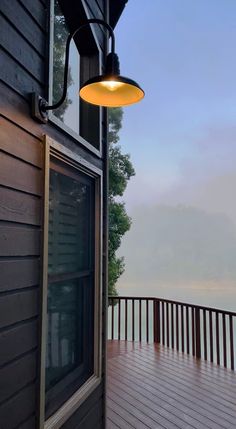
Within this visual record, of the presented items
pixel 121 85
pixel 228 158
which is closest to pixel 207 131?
pixel 228 158

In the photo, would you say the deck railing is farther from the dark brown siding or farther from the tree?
the dark brown siding

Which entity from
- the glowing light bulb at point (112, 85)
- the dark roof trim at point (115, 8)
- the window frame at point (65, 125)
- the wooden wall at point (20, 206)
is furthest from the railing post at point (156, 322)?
the glowing light bulb at point (112, 85)

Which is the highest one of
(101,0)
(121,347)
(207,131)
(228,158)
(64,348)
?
(207,131)

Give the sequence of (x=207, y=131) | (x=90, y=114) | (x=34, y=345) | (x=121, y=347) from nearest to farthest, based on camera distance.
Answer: (x=34, y=345) < (x=90, y=114) < (x=121, y=347) < (x=207, y=131)

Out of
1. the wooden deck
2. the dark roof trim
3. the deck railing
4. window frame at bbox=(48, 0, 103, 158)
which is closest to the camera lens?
window frame at bbox=(48, 0, 103, 158)

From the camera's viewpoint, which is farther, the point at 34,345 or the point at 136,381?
the point at 136,381

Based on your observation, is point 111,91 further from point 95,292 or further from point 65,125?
point 95,292

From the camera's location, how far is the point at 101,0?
9.37 feet

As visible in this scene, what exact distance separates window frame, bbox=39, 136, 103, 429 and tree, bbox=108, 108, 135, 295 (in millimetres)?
4953

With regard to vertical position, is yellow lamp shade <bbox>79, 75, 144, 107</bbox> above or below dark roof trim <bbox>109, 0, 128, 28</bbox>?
below

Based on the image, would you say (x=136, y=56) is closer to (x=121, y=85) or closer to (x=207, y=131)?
(x=207, y=131)

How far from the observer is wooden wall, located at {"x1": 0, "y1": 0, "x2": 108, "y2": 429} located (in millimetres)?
1324

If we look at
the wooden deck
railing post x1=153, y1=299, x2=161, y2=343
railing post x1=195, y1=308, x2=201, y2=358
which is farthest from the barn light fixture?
railing post x1=153, y1=299, x2=161, y2=343

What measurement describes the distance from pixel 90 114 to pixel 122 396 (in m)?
2.98
